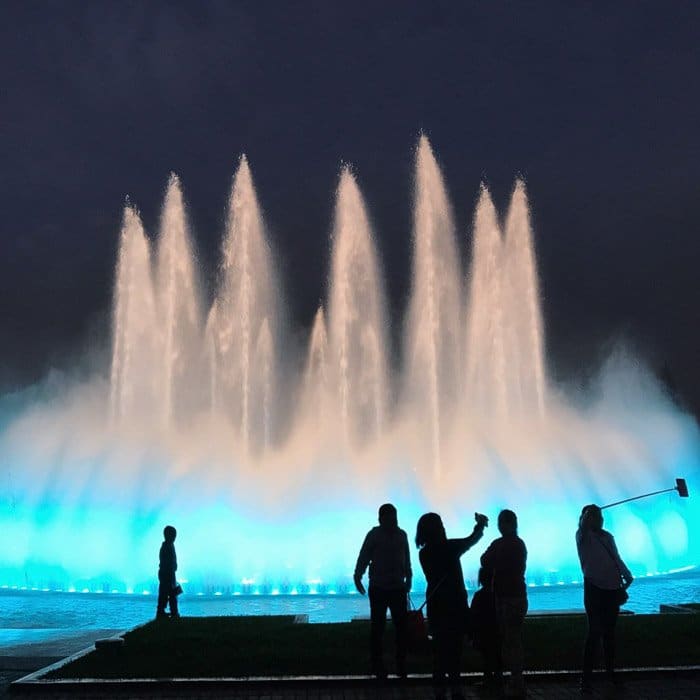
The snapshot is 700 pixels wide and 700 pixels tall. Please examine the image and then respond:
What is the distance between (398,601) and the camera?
7.80m

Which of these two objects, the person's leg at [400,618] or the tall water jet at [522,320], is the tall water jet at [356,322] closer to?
the tall water jet at [522,320]

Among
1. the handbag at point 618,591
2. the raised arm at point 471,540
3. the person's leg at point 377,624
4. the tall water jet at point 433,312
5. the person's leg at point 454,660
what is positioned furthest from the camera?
the tall water jet at point 433,312

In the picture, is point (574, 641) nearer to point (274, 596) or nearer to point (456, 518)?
point (274, 596)

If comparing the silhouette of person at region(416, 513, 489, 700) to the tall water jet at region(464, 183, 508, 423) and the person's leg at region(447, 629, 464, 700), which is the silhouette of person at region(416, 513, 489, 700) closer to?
the person's leg at region(447, 629, 464, 700)

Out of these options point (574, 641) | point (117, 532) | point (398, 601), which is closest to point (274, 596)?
point (117, 532)

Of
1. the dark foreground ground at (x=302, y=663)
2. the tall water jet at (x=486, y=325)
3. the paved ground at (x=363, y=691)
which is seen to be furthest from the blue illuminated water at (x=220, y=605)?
the tall water jet at (x=486, y=325)

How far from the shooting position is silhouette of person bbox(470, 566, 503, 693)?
7.55 m

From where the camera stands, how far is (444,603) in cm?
659

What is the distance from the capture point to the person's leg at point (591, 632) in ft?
24.1

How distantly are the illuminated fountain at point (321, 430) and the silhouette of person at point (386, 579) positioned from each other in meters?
13.0

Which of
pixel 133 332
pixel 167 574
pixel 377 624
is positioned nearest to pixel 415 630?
pixel 377 624

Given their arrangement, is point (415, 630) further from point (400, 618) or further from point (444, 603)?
point (444, 603)

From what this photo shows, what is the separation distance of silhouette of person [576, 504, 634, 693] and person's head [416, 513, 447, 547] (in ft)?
5.14

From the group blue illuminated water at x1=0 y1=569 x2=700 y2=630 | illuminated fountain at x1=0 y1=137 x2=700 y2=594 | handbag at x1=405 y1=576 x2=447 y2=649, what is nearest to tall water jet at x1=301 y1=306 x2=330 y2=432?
illuminated fountain at x1=0 y1=137 x2=700 y2=594
